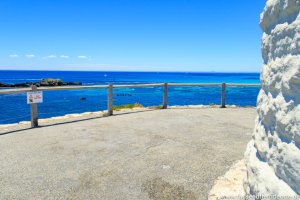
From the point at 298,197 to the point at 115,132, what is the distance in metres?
5.78

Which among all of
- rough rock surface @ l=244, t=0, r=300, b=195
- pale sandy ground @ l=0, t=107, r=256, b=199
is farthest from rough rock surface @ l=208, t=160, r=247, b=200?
rough rock surface @ l=244, t=0, r=300, b=195

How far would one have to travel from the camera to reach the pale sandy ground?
428 centimetres

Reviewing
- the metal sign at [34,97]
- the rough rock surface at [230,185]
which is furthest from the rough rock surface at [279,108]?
the metal sign at [34,97]

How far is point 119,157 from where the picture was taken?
5.70 metres

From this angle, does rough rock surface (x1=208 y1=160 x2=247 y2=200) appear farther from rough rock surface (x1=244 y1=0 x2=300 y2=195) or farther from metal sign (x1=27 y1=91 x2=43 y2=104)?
metal sign (x1=27 y1=91 x2=43 y2=104)

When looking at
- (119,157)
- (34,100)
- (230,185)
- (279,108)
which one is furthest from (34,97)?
(279,108)

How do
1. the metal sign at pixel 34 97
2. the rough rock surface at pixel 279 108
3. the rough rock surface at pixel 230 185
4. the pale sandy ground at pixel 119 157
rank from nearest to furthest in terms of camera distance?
1. the rough rock surface at pixel 279 108
2. the rough rock surface at pixel 230 185
3. the pale sandy ground at pixel 119 157
4. the metal sign at pixel 34 97

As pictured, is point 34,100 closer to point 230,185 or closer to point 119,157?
point 119,157

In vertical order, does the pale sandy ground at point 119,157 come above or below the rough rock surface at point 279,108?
below

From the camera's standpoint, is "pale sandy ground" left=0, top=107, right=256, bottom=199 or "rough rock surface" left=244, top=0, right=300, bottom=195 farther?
"pale sandy ground" left=0, top=107, right=256, bottom=199

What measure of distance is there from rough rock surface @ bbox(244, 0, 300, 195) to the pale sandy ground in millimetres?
1357

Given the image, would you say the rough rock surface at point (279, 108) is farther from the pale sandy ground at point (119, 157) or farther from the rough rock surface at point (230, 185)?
the pale sandy ground at point (119, 157)

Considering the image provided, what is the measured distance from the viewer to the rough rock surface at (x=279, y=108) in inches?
99.0

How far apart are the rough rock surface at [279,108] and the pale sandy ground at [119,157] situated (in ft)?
4.45
